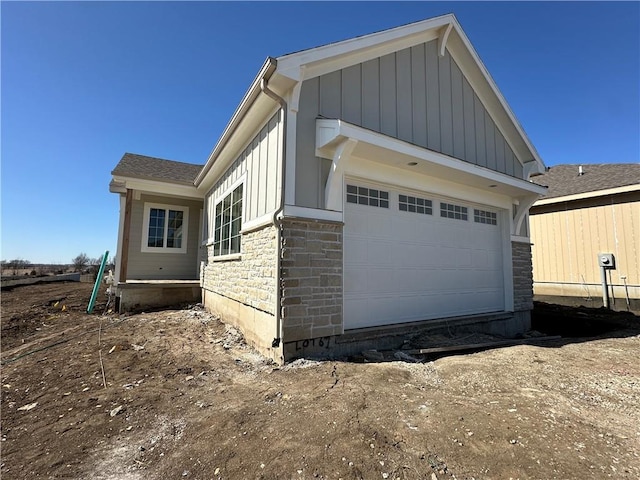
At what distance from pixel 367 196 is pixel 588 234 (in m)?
10.3

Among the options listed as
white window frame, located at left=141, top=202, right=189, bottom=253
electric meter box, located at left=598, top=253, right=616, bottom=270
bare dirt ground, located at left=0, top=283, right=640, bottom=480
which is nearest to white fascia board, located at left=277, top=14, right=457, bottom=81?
bare dirt ground, located at left=0, top=283, right=640, bottom=480

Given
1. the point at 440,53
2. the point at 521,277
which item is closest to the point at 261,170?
the point at 440,53

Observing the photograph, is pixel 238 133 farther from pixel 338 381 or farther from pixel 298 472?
pixel 298 472

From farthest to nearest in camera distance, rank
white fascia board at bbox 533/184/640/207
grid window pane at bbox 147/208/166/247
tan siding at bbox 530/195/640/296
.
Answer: grid window pane at bbox 147/208/166/247
tan siding at bbox 530/195/640/296
white fascia board at bbox 533/184/640/207

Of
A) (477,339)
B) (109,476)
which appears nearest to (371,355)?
(477,339)

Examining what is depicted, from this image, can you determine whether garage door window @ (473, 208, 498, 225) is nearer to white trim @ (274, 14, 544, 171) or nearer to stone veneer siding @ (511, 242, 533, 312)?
stone veneer siding @ (511, 242, 533, 312)

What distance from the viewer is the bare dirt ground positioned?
2158 millimetres

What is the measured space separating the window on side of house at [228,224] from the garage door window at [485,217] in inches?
216

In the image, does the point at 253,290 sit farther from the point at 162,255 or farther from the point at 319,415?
the point at 162,255

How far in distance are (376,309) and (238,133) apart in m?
4.37

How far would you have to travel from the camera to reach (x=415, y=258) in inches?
237

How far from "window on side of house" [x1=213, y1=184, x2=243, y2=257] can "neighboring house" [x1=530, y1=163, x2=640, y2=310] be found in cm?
1173

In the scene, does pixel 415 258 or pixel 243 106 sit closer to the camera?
pixel 243 106

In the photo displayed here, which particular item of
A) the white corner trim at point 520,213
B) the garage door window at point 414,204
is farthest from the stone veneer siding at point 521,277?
the garage door window at point 414,204
